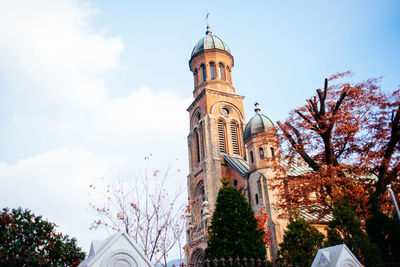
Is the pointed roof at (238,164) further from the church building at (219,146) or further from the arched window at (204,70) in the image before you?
the arched window at (204,70)

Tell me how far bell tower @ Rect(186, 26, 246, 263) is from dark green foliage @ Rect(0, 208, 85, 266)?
52.2 feet

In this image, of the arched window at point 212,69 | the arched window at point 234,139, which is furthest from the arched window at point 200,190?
the arched window at point 212,69

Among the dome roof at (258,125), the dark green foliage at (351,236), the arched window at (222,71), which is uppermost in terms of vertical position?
the arched window at (222,71)

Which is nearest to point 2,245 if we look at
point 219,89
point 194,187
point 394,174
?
point 394,174

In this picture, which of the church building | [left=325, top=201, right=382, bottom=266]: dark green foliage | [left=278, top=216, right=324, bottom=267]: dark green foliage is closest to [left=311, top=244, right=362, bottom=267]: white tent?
[left=325, top=201, right=382, bottom=266]: dark green foliage

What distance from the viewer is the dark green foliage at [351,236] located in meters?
10.5

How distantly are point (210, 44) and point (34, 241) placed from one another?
90.8 feet

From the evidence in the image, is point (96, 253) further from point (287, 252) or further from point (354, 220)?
point (287, 252)

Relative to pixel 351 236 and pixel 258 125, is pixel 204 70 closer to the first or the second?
pixel 258 125

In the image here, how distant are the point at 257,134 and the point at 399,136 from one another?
1250cm

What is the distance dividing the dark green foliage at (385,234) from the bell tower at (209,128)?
13.9m

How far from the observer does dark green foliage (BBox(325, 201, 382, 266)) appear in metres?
10.5

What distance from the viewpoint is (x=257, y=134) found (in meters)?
25.5

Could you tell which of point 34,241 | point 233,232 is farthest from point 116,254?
point 233,232
